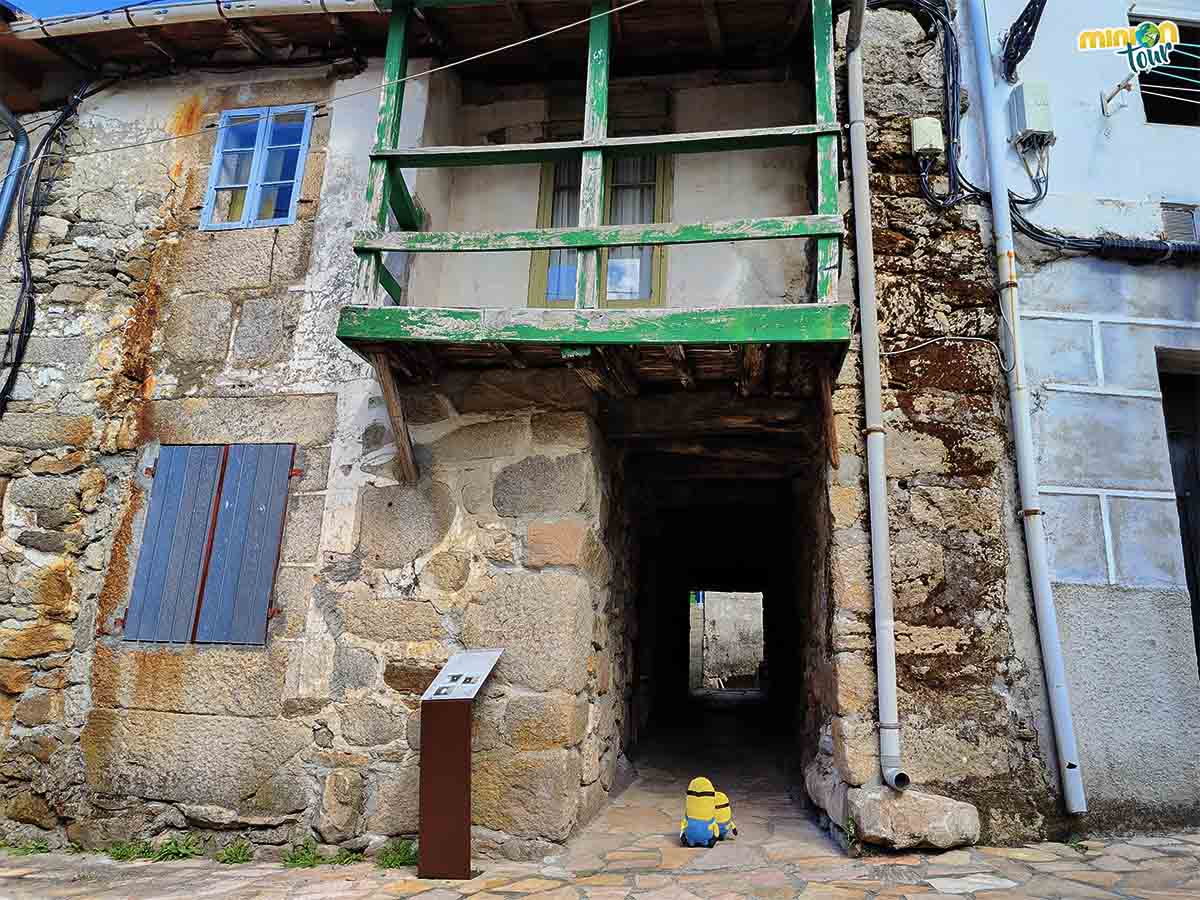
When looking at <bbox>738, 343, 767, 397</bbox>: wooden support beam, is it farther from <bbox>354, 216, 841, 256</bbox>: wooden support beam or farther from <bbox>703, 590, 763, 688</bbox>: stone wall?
<bbox>703, 590, 763, 688</bbox>: stone wall

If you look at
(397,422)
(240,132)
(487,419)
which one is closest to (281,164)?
(240,132)

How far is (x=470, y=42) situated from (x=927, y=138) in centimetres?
286

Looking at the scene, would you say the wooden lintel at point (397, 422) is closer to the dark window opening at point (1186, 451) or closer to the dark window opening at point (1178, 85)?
the dark window opening at point (1186, 451)

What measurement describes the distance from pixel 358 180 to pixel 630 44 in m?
1.92

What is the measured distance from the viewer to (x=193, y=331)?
5.20m

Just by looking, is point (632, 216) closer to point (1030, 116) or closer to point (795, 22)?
point (795, 22)

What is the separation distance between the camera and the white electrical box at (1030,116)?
16.3 ft

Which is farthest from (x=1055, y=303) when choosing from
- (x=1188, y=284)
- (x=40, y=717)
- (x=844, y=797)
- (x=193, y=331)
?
(x=40, y=717)

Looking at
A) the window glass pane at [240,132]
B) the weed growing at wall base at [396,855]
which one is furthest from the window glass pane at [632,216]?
the weed growing at wall base at [396,855]

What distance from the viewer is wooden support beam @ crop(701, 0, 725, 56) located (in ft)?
15.5

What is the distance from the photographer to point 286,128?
5488 millimetres

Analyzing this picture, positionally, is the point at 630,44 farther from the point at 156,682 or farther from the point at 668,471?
the point at 156,682

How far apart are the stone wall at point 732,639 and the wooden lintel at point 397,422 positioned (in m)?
14.3

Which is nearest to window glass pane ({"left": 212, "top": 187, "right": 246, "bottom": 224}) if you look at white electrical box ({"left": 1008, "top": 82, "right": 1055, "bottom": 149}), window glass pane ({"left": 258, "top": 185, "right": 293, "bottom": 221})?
window glass pane ({"left": 258, "top": 185, "right": 293, "bottom": 221})
